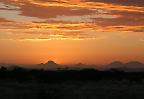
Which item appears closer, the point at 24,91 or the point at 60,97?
the point at 60,97

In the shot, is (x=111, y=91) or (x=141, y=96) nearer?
(x=141, y=96)

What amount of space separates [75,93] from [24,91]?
14.6 feet

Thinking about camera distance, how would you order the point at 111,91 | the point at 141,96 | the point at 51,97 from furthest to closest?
the point at 111,91, the point at 141,96, the point at 51,97

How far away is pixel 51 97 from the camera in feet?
126

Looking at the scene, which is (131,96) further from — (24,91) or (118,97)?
(24,91)

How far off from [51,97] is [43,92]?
5.13 feet

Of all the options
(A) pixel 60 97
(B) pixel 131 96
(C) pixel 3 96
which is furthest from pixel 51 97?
(B) pixel 131 96

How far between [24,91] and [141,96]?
9.84 m

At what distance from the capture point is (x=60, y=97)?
39.1 metres

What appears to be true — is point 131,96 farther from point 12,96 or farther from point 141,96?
point 12,96

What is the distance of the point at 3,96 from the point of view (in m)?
38.4

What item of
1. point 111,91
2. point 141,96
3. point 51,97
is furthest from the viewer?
point 111,91

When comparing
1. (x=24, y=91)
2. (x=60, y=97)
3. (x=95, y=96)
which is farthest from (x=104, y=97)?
(x=24, y=91)

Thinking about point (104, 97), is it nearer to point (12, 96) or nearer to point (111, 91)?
point (111, 91)
